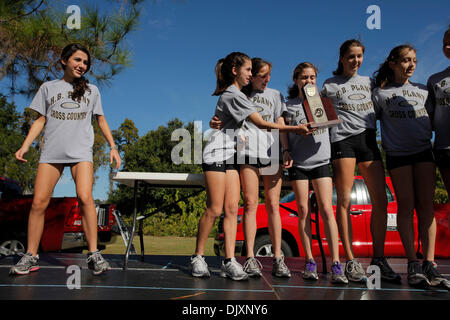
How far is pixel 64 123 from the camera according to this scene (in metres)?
A: 2.70

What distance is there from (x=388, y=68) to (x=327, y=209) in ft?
4.28

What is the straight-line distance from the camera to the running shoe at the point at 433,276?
2223mm

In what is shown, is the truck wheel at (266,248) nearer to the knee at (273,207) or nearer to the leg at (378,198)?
the knee at (273,207)

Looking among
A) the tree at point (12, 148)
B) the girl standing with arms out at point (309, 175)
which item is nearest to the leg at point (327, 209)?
the girl standing with arms out at point (309, 175)

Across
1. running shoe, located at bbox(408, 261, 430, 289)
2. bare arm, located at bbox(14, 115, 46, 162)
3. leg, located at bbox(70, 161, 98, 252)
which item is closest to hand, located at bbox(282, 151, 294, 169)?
running shoe, located at bbox(408, 261, 430, 289)

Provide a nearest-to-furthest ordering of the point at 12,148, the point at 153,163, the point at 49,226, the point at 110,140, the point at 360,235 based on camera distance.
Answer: the point at 110,140 → the point at 360,235 → the point at 49,226 → the point at 12,148 → the point at 153,163

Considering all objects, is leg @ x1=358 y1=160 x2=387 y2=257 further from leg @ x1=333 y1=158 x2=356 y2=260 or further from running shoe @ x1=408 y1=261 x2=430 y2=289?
running shoe @ x1=408 y1=261 x2=430 y2=289

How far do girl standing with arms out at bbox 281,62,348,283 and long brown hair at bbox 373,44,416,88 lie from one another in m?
0.54

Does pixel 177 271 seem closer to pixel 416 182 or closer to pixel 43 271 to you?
pixel 43 271

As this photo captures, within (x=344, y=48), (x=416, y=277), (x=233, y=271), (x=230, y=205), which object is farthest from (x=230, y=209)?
(x=344, y=48)

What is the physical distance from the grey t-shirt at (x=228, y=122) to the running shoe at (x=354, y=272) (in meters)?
1.23

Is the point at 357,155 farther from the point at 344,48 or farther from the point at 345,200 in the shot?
the point at 344,48
